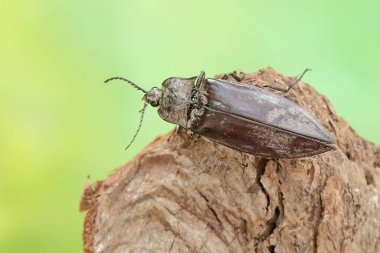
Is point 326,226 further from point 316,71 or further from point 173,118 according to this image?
point 316,71

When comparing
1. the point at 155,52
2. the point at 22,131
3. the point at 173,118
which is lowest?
the point at 22,131

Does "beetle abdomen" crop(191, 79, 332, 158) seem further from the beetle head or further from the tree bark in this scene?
the beetle head

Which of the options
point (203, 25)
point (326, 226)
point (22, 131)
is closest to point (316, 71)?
point (203, 25)

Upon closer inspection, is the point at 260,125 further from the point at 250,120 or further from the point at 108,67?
the point at 108,67

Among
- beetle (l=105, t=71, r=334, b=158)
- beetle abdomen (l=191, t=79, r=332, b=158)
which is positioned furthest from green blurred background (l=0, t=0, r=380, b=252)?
beetle abdomen (l=191, t=79, r=332, b=158)

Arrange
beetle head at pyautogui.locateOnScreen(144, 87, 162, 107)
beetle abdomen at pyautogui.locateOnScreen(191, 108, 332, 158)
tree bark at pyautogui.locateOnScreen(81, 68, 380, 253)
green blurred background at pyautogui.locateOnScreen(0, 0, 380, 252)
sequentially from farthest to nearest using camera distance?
green blurred background at pyautogui.locateOnScreen(0, 0, 380, 252), beetle head at pyautogui.locateOnScreen(144, 87, 162, 107), beetle abdomen at pyautogui.locateOnScreen(191, 108, 332, 158), tree bark at pyautogui.locateOnScreen(81, 68, 380, 253)

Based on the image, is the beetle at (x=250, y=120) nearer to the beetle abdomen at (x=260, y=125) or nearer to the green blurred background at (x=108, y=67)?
the beetle abdomen at (x=260, y=125)

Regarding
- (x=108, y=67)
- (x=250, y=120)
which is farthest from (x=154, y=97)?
(x=108, y=67)
